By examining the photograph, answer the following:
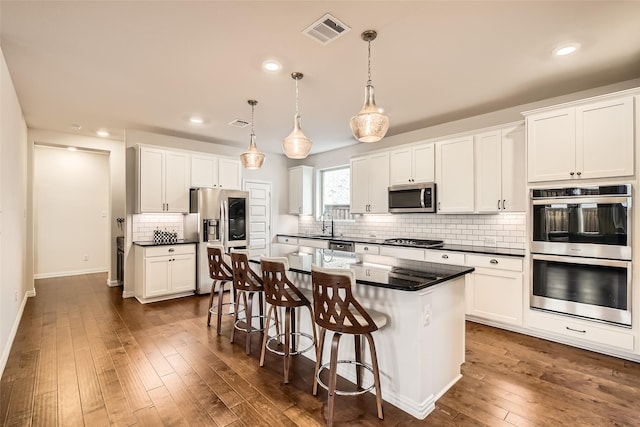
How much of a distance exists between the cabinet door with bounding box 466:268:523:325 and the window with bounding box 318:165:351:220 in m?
2.79

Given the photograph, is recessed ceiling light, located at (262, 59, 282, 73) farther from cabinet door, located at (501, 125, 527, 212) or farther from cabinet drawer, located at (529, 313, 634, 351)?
cabinet drawer, located at (529, 313, 634, 351)

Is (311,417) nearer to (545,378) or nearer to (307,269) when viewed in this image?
(307,269)

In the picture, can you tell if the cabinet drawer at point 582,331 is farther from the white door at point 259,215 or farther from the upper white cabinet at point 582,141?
the white door at point 259,215

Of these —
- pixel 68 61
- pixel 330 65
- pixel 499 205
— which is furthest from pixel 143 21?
pixel 499 205

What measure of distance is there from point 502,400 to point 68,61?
4.60m

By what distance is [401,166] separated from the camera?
16.2ft

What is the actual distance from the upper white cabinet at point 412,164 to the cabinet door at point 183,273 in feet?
11.8

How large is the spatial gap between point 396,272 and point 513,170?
98.2 inches

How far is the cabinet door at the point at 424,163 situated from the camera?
4547mm

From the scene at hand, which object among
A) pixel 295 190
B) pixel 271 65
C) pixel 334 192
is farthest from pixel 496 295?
pixel 295 190

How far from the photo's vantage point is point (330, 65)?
2.90 m

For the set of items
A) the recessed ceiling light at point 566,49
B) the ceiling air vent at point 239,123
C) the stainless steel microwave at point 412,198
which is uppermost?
the ceiling air vent at point 239,123

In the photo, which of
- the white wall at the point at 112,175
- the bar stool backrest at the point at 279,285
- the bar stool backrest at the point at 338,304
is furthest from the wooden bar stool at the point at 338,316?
the white wall at the point at 112,175

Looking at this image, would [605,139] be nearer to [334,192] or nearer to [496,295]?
[496,295]
